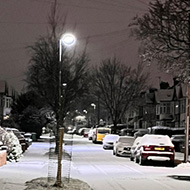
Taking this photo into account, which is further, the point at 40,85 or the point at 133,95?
the point at 133,95

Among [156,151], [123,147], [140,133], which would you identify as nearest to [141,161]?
[156,151]

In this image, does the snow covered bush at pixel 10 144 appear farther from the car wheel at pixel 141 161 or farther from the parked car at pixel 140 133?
the parked car at pixel 140 133

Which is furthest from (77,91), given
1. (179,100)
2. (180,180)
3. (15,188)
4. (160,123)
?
(160,123)

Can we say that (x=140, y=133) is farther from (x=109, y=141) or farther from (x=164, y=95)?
(x=164, y=95)

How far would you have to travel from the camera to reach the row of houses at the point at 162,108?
7338 cm

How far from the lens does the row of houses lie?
241 feet

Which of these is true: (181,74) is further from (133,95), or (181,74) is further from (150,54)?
(133,95)

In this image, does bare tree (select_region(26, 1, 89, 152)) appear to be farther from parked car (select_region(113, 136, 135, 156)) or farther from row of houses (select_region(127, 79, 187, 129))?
row of houses (select_region(127, 79, 187, 129))

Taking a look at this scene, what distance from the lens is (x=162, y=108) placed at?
84625 mm

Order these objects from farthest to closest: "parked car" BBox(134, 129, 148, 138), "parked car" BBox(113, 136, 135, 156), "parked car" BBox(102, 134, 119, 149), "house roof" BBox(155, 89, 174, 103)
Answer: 1. "house roof" BBox(155, 89, 174, 103)
2. "parked car" BBox(134, 129, 148, 138)
3. "parked car" BBox(102, 134, 119, 149)
4. "parked car" BBox(113, 136, 135, 156)

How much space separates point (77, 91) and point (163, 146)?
15795 millimetres

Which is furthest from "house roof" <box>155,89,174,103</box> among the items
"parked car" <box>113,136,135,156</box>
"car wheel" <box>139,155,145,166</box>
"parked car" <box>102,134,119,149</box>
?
"car wheel" <box>139,155,145,166</box>

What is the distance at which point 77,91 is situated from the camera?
39.3m

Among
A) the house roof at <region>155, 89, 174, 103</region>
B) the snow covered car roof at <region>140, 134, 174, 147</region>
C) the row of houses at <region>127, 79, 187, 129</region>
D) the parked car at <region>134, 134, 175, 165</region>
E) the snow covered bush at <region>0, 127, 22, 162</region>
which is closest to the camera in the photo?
the snow covered bush at <region>0, 127, 22, 162</region>
